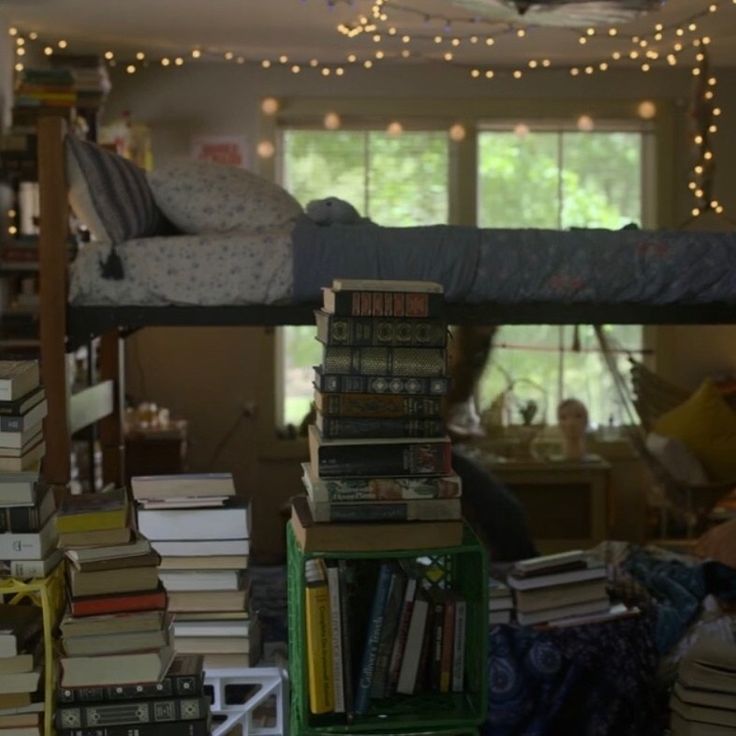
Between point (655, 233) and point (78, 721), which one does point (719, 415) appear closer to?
point (655, 233)

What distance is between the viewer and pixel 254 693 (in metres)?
3.08

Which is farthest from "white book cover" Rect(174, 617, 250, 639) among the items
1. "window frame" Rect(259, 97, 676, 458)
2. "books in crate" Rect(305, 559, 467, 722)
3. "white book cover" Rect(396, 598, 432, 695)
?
Answer: "window frame" Rect(259, 97, 676, 458)

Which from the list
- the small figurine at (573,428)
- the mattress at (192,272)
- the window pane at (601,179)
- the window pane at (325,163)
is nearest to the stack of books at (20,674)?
the mattress at (192,272)

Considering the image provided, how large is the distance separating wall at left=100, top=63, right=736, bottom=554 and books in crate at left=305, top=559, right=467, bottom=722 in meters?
3.52

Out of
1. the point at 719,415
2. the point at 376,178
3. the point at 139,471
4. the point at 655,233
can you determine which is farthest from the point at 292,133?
the point at 655,233

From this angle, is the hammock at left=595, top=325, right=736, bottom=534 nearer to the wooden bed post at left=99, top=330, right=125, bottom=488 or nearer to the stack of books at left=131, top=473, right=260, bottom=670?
the wooden bed post at left=99, top=330, right=125, bottom=488

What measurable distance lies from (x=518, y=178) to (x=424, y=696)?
4073mm

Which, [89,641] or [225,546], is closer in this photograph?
[89,641]

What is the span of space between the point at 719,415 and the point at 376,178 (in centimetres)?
184

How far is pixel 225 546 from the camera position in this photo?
3041 millimetres

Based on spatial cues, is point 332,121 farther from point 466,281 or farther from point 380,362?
point 380,362

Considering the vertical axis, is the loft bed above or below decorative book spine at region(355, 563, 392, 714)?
above

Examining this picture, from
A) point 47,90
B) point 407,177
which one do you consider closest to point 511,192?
point 407,177

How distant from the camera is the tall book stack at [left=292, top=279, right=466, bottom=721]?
2.63 m
